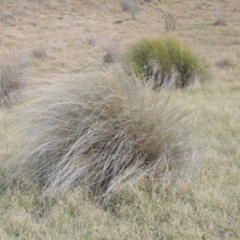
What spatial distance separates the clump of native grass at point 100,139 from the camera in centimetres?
269

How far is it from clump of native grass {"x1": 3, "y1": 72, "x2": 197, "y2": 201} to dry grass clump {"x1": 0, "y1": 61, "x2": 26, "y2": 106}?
241cm

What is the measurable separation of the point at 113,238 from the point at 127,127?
0.86 m

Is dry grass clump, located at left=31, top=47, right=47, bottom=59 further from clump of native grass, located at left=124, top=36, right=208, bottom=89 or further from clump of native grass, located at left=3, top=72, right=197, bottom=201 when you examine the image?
clump of native grass, located at left=3, top=72, right=197, bottom=201

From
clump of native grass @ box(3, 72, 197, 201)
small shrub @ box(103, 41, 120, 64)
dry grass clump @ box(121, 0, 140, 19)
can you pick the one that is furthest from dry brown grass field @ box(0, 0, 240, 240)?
dry grass clump @ box(121, 0, 140, 19)

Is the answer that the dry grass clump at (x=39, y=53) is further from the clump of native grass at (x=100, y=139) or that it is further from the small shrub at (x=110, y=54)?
the clump of native grass at (x=100, y=139)

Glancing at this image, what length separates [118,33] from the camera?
13.4 m

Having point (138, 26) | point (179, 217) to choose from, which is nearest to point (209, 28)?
point (138, 26)

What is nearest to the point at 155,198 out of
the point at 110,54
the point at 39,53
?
the point at 110,54

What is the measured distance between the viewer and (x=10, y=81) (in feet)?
18.1

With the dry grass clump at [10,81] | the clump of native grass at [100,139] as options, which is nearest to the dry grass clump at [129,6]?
the dry grass clump at [10,81]

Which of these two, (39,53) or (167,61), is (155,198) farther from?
(39,53)

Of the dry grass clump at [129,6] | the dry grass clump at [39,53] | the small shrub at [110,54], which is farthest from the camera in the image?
the dry grass clump at [129,6]

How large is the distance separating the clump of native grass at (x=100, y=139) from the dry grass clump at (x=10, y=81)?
241 cm

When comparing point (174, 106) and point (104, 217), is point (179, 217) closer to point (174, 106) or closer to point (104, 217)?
point (104, 217)
